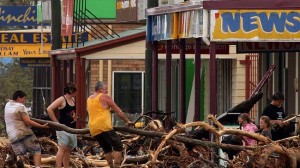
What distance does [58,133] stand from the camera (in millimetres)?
22297

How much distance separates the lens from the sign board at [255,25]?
67.0 feet

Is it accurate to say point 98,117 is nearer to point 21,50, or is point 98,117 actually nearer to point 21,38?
point 21,50

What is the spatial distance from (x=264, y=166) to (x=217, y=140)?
1201 millimetres

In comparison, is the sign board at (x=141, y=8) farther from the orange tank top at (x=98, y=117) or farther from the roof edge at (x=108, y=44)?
the orange tank top at (x=98, y=117)

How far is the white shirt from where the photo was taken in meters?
22.0

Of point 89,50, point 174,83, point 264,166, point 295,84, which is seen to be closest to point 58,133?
point 264,166

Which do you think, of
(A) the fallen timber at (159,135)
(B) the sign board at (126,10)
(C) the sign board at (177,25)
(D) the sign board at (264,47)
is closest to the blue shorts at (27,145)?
(A) the fallen timber at (159,135)

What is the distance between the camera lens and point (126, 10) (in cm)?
4200

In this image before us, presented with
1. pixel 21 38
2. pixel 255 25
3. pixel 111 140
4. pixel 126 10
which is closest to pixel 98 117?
pixel 111 140

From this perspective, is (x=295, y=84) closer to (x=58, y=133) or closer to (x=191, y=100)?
(x=191, y=100)

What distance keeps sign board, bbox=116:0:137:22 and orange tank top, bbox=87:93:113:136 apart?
19.5m

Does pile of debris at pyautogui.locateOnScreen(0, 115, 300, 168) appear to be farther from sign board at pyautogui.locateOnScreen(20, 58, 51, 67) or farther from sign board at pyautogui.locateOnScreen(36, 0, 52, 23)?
sign board at pyautogui.locateOnScreen(20, 58, 51, 67)

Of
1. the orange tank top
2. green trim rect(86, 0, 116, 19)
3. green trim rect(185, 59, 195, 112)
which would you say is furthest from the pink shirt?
green trim rect(86, 0, 116, 19)

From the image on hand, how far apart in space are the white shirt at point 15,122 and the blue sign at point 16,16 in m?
26.9
